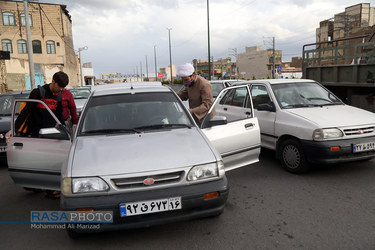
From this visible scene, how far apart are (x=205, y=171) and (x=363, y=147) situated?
2.99 meters

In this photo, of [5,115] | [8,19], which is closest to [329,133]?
[5,115]

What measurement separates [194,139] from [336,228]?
5.77 feet

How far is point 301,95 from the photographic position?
559 centimetres

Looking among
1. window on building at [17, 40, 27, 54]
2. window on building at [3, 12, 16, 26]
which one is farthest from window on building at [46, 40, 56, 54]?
window on building at [3, 12, 16, 26]

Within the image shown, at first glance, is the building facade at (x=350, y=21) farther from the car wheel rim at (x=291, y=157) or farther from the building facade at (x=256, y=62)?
the building facade at (x=256, y=62)

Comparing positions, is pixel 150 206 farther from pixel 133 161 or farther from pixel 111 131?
pixel 111 131

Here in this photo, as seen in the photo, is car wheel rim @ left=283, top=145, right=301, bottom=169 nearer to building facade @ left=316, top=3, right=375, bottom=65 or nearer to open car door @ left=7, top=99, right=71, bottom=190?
open car door @ left=7, top=99, right=71, bottom=190

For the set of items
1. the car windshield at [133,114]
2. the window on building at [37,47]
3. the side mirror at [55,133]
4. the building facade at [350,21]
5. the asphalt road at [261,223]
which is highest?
the building facade at [350,21]

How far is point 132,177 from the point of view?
102 inches

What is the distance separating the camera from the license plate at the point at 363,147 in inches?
173

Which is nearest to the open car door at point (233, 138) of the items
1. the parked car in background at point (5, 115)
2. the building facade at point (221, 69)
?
the parked car in background at point (5, 115)

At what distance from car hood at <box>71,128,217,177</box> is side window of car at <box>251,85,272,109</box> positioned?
285 centimetres

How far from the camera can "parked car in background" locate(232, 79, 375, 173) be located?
14.5ft

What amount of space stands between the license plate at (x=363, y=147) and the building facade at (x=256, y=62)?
275ft
